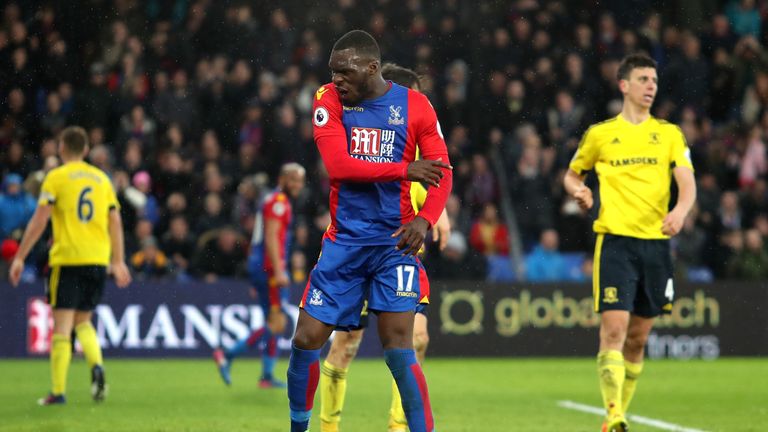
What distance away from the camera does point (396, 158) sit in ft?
20.0

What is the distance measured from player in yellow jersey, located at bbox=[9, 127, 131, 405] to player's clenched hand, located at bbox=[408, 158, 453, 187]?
15.8ft

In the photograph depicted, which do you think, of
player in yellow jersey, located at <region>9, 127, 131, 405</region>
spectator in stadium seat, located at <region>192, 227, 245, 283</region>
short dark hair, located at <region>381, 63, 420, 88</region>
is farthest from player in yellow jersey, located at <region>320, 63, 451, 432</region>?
spectator in stadium seat, located at <region>192, 227, 245, 283</region>

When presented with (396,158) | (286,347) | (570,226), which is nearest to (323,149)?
(396,158)

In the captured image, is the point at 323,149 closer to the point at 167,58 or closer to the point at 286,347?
the point at 286,347

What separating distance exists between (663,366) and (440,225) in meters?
8.24

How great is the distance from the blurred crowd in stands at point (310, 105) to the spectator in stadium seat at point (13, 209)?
0.04 meters

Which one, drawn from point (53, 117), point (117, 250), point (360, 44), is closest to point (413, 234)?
point (360, 44)

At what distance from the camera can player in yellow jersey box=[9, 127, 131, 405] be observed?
10.0 metres

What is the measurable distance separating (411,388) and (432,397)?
504 cm

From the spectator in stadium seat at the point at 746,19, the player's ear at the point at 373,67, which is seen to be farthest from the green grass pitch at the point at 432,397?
the spectator in stadium seat at the point at 746,19

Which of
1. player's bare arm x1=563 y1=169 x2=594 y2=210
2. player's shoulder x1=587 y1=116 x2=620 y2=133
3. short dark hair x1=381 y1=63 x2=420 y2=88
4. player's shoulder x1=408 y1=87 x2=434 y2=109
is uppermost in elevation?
short dark hair x1=381 y1=63 x2=420 y2=88

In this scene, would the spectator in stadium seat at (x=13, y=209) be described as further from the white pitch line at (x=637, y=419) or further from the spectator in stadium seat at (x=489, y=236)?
the white pitch line at (x=637, y=419)

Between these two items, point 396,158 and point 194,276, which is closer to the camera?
point 396,158

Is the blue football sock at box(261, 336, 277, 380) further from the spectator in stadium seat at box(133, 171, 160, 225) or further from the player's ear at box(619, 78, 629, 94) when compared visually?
the spectator in stadium seat at box(133, 171, 160, 225)
